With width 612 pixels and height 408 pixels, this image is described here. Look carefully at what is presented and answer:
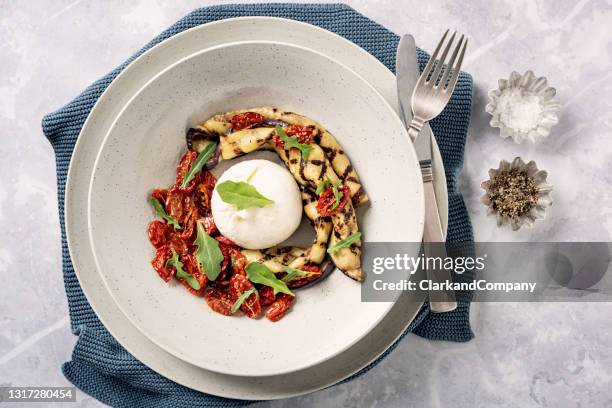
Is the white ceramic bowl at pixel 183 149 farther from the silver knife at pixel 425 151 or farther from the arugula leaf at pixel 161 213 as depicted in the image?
the silver knife at pixel 425 151

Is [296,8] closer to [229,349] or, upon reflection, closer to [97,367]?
[229,349]

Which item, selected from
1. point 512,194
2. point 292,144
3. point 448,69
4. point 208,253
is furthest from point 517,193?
point 208,253

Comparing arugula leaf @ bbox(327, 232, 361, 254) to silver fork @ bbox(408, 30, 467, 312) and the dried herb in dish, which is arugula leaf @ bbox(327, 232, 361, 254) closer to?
silver fork @ bbox(408, 30, 467, 312)

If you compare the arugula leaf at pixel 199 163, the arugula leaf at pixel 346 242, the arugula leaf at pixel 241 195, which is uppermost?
the arugula leaf at pixel 199 163

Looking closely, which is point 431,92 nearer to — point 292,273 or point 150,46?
point 292,273

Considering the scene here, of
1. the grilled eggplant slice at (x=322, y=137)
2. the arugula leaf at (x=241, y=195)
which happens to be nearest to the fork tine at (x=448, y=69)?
the grilled eggplant slice at (x=322, y=137)

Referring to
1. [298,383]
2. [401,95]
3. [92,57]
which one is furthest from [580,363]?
[92,57]
